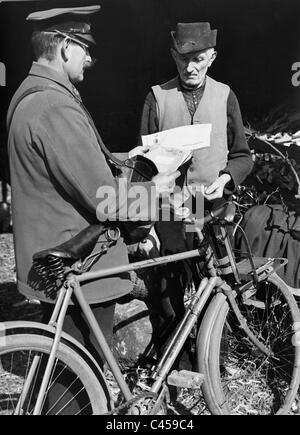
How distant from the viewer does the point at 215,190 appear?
289cm

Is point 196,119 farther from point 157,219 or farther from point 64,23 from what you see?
point 64,23

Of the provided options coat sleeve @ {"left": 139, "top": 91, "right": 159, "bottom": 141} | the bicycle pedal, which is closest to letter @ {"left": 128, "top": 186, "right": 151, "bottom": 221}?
the bicycle pedal

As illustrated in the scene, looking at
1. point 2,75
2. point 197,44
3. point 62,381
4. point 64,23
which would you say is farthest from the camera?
point 2,75

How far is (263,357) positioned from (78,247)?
→ 1.17 m

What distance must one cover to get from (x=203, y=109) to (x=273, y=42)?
1.27 meters

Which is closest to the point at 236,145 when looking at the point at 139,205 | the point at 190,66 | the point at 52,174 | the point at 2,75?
the point at 190,66

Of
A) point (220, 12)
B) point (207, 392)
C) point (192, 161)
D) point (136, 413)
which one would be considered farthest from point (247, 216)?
point (220, 12)

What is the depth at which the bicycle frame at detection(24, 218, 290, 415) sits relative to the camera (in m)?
2.32

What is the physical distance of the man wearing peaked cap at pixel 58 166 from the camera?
2.28 meters

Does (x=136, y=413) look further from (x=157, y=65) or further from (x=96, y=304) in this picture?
(x=157, y=65)

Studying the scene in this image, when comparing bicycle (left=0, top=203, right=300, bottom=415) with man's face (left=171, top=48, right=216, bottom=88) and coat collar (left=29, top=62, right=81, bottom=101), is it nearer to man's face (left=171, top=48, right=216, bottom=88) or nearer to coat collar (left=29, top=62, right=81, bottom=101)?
coat collar (left=29, top=62, right=81, bottom=101)

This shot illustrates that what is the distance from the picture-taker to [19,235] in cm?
246

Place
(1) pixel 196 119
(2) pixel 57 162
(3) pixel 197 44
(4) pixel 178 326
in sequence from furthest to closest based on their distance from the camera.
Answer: (1) pixel 196 119 < (3) pixel 197 44 < (4) pixel 178 326 < (2) pixel 57 162

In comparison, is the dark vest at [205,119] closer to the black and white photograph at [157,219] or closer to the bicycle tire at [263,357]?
the black and white photograph at [157,219]
